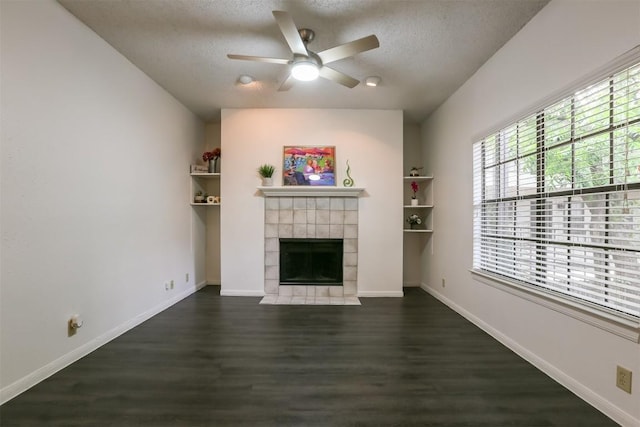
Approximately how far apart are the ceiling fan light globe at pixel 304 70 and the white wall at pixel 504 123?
5.60ft

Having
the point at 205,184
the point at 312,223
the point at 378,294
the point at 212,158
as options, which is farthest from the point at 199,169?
the point at 378,294

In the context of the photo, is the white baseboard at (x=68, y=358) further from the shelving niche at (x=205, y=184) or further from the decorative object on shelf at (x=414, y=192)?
the decorative object on shelf at (x=414, y=192)

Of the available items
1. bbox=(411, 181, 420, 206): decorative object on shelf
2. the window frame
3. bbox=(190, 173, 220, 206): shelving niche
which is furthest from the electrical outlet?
bbox=(190, 173, 220, 206): shelving niche

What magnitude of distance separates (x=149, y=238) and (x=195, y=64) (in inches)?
75.6

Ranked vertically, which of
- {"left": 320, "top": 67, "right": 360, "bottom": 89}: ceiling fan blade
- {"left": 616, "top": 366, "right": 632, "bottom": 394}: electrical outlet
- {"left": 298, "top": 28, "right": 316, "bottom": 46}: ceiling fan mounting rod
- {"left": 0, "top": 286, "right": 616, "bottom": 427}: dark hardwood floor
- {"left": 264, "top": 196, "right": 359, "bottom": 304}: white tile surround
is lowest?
{"left": 0, "top": 286, "right": 616, "bottom": 427}: dark hardwood floor

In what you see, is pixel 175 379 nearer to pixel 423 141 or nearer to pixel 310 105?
pixel 310 105

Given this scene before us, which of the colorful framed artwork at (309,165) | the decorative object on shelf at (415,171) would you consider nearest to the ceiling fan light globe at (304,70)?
the colorful framed artwork at (309,165)

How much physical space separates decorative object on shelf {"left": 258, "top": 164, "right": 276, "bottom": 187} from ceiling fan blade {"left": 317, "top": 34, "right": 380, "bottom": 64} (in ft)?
6.03

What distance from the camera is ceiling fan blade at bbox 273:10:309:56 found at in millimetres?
1844

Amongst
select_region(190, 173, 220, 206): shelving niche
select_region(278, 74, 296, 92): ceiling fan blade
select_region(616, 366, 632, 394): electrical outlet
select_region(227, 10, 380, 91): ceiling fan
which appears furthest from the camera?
select_region(190, 173, 220, 206): shelving niche

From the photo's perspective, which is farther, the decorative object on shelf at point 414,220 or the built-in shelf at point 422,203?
the decorative object on shelf at point 414,220

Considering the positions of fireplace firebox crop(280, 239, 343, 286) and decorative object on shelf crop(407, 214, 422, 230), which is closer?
fireplace firebox crop(280, 239, 343, 286)

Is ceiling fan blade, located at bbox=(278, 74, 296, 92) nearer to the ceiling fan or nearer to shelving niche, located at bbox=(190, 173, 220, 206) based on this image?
the ceiling fan

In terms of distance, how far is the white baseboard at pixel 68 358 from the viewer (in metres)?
1.73
